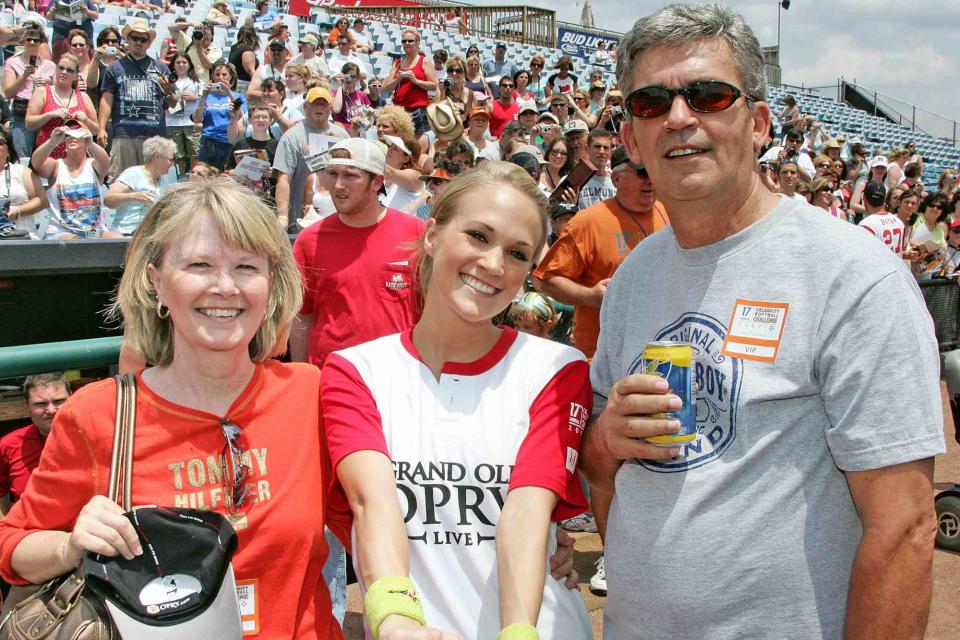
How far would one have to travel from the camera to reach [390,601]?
1.64 m

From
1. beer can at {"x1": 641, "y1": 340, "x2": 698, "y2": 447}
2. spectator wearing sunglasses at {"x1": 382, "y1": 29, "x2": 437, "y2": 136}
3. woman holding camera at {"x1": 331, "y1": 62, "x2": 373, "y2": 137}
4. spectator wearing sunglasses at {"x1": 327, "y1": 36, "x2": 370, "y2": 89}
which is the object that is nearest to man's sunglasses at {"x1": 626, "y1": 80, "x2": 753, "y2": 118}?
beer can at {"x1": 641, "y1": 340, "x2": 698, "y2": 447}

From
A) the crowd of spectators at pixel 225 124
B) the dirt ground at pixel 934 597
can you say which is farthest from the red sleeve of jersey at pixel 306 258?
the dirt ground at pixel 934 597

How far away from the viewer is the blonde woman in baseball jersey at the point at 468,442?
70.3 inches

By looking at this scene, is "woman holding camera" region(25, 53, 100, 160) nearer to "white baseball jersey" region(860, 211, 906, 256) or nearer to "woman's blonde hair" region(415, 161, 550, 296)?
"woman's blonde hair" region(415, 161, 550, 296)

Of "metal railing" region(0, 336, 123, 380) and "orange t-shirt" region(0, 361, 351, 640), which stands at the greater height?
"metal railing" region(0, 336, 123, 380)

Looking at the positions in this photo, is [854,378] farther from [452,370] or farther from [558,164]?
[558,164]

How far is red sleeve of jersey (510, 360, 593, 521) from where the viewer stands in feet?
6.13

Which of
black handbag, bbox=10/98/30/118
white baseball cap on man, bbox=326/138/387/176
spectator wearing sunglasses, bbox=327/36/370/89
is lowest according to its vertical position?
white baseball cap on man, bbox=326/138/387/176

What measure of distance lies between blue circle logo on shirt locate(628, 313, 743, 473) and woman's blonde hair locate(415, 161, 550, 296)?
0.51 m

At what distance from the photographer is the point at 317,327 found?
4.60 metres

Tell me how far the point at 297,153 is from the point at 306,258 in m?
3.26

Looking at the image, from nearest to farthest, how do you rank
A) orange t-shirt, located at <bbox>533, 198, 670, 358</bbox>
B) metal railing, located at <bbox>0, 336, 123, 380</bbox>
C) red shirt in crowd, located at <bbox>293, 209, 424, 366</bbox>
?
metal railing, located at <bbox>0, 336, 123, 380</bbox> → red shirt in crowd, located at <bbox>293, 209, 424, 366</bbox> → orange t-shirt, located at <bbox>533, 198, 670, 358</bbox>

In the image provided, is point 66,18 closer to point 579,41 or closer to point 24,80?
point 24,80

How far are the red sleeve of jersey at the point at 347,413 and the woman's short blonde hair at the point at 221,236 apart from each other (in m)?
0.27
